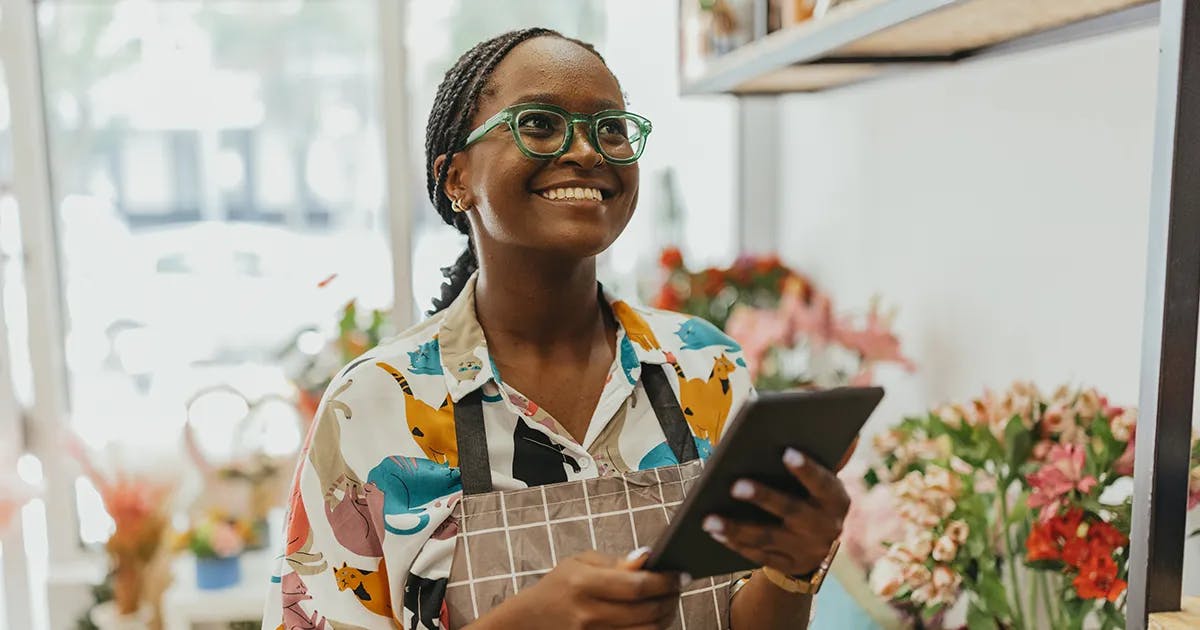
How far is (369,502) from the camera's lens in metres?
0.86

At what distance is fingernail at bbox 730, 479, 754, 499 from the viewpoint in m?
0.67

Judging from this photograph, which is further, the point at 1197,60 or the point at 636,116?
the point at 636,116

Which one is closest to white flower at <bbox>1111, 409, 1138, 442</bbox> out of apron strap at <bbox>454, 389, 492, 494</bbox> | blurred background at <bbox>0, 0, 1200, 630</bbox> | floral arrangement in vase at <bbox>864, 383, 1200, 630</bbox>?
floral arrangement in vase at <bbox>864, 383, 1200, 630</bbox>

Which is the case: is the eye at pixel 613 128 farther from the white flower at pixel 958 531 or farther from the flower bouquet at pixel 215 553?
the flower bouquet at pixel 215 553

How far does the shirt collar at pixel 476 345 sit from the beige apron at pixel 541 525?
2cm

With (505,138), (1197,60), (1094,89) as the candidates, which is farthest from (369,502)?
(1094,89)

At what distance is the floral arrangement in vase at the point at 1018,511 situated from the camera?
100cm

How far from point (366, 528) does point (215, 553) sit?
1.65 meters

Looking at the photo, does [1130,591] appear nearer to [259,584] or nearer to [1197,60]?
[1197,60]

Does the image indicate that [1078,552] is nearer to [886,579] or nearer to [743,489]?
[886,579]

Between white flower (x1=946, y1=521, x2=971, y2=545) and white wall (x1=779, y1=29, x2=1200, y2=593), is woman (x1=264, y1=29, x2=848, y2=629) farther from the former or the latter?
white wall (x1=779, y1=29, x2=1200, y2=593)

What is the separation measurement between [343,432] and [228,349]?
1.98 meters

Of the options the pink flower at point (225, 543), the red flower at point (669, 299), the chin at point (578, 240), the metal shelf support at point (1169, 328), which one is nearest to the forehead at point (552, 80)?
the chin at point (578, 240)

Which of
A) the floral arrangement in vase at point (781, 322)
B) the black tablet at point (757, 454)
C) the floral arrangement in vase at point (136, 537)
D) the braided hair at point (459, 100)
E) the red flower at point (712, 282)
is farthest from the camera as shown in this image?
the red flower at point (712, 282)
